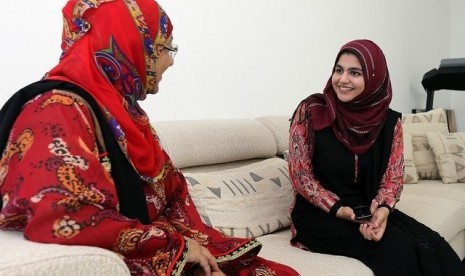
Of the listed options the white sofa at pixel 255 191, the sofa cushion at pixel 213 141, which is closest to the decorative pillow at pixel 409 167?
the white sofa at pixel 255 191

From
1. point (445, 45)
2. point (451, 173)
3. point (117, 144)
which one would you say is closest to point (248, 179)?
point (117, 144)

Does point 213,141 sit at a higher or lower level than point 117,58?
lower

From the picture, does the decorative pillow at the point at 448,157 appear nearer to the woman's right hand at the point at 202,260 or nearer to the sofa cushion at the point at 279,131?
the sofa cushion at the point at 279,131

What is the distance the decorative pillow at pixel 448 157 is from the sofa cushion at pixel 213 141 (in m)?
1.25

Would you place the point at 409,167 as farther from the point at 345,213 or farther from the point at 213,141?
the point at 213,141

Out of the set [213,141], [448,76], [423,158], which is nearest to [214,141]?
[213,141]

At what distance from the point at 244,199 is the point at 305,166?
29cm

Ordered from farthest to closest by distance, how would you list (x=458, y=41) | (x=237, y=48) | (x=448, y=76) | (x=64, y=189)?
(x=458, y=41)
(x=448, y=76)
(x=237, y=48)
(x=64, y=189)

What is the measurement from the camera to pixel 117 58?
1021 mm

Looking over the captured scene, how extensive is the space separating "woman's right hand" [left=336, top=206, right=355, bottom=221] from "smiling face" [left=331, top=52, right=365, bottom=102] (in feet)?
1.42

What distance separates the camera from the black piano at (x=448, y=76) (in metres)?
3.63

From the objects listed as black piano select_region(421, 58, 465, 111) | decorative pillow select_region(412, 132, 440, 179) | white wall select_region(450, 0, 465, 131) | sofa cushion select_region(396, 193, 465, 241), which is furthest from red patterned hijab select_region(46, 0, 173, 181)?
white wall select_region(450, 0, 465, 131)

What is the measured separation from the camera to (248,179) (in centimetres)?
186

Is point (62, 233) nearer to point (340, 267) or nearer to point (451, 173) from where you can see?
point (340, 267)
